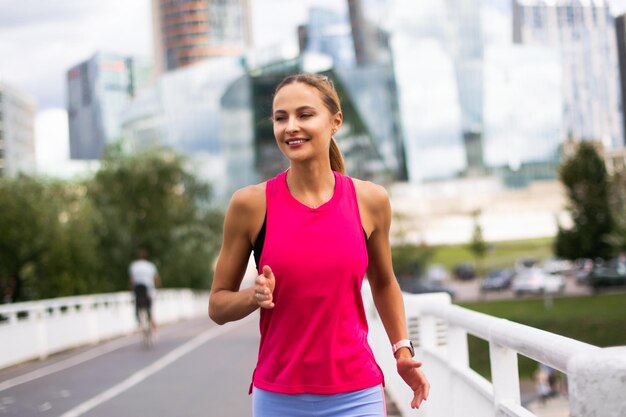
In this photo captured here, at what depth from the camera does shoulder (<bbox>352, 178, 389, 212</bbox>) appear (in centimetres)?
A: 357

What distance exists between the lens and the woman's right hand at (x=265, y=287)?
3084mm

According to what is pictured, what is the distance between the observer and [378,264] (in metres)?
3.69

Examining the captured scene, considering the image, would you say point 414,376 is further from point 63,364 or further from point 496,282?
point 496,282

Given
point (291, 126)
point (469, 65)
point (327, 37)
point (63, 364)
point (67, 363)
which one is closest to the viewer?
point (291, 126)

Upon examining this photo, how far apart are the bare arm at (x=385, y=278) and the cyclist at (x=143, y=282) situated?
17.8 m

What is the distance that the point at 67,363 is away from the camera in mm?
18109

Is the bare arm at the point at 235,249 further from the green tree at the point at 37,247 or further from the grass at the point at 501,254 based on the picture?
the grass at the point at 501,254

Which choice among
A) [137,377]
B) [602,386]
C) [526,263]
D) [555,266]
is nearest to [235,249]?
[602,386]

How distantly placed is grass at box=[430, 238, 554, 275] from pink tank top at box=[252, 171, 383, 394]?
128178mm

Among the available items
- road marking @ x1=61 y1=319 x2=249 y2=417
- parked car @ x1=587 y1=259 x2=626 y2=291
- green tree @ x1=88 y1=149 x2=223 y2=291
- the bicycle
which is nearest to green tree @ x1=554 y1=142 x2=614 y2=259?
parked car @ x1=587 y1=259 x2=626 y2=291

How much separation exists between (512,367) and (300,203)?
6.19 feet

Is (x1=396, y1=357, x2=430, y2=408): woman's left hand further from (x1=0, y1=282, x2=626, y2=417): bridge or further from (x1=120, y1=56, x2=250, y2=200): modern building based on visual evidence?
(x1=120, y1=56, x2=250, y2=200): modern building

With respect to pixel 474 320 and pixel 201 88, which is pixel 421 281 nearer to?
pixel 201 88

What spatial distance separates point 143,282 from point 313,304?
18708 millimetres
